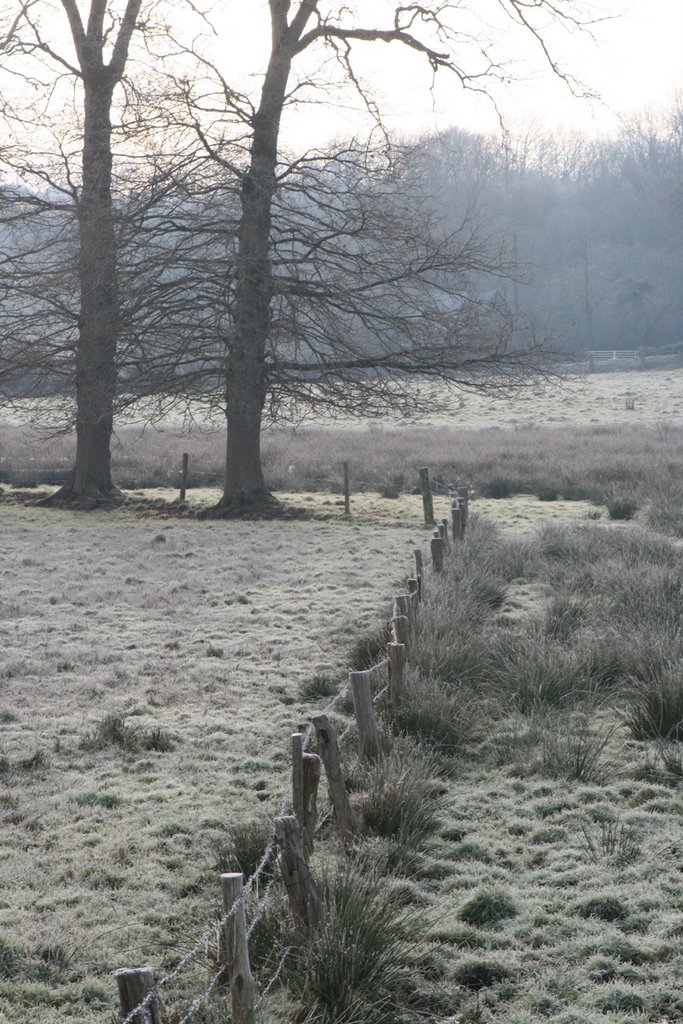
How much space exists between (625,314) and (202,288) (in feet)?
189

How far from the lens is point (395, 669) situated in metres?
7.41

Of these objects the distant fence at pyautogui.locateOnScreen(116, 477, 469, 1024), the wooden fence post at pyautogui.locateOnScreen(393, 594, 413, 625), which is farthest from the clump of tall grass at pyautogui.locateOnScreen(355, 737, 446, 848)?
the wooden fence post at pyautogui.locateOnScreen(393, 594, 413, 625)

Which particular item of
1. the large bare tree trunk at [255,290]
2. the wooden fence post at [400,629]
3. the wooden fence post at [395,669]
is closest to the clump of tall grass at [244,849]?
the wooden fence post at [395,669]

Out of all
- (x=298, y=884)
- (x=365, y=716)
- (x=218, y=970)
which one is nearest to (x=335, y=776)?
(x=365, y=716)

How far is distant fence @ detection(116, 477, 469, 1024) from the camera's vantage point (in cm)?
270

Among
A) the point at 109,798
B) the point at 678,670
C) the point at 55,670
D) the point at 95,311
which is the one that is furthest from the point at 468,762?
the point at 95,311

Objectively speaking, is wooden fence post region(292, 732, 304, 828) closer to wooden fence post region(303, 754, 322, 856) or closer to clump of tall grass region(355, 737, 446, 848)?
wooden fence post region(303, 754, 322, 856)

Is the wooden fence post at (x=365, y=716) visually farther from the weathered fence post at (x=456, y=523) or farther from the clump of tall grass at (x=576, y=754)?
the weathered fence post at (x=456, y=523)

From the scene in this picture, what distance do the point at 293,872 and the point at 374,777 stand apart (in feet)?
6.61

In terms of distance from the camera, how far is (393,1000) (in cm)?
414

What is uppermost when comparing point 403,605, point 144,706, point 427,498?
point 427,498

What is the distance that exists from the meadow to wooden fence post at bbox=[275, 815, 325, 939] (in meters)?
0.09

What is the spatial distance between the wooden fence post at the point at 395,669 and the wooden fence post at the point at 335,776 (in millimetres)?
1822

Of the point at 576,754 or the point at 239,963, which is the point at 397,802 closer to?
the point at 576,754
